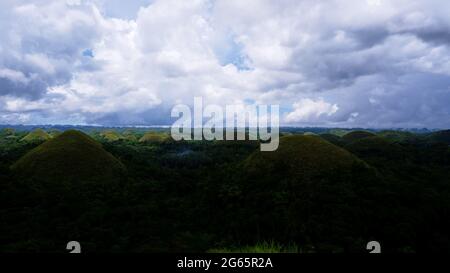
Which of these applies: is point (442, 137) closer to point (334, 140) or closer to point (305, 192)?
point (334, 140)

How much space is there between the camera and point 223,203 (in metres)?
29.9

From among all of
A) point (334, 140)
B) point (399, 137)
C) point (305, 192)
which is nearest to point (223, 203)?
point (305, 192)

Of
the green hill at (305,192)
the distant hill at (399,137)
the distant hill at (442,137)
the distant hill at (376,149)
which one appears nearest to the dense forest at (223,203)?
the green hill at (305,192)

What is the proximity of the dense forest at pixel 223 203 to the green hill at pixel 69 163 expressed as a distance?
0.11 m

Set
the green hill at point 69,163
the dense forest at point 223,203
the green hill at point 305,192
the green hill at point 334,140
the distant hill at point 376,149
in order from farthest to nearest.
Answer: the green hill at point 334,140, the distant hill at point 376,149, the green hill at point 69,163, the green hill at point 305,192, the dense forest at point 223,203

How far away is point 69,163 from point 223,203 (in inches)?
688

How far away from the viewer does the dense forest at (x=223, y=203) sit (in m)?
21.8

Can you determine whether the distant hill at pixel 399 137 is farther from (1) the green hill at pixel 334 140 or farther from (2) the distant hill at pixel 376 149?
(2) the distant hill at pixel 376 149

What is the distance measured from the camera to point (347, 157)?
36500mm

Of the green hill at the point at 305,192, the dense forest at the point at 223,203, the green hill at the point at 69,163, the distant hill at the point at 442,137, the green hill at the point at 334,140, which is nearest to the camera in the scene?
the dense forest at the point at 223,203

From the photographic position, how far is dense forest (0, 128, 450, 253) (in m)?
21.8
